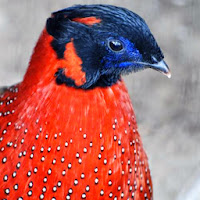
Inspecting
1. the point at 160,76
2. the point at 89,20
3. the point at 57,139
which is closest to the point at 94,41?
the point at 89,20

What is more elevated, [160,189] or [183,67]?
[183,67]

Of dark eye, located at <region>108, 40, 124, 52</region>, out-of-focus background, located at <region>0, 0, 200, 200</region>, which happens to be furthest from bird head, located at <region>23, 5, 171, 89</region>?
out-of-focus background, located at <region>0, 0, 200, 200</region>

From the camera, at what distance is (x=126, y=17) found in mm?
1702

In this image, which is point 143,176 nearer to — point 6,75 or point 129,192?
point 129,192

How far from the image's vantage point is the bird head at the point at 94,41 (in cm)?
169

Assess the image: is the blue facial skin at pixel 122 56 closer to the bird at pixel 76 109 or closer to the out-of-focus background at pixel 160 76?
the bird at pixel 76 109

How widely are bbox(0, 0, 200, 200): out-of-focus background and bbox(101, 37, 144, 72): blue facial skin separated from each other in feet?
5.95

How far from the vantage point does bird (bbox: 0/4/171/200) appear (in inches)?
67.2

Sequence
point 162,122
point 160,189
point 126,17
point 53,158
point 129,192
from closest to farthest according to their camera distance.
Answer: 1. point 126,17
2. point 53,158
3. point 129,192
4. point 160,189
5. point 162,122

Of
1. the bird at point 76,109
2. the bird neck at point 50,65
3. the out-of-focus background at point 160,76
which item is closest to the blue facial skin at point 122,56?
the bird at point 76,109

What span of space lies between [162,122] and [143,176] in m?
1.61

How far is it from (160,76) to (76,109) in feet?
6.97

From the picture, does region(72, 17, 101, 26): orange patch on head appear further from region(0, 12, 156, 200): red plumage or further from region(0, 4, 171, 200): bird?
region(0, 12, 156, 200): red plumage

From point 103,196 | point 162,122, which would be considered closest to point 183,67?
point 162,122
